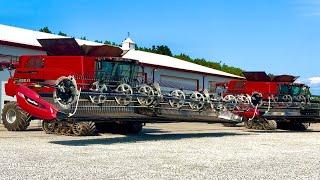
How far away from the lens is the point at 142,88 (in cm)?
1520

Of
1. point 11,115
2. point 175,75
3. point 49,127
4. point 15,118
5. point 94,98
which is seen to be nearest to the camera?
point 94,98

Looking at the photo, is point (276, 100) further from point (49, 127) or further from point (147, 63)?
point (147, 63)

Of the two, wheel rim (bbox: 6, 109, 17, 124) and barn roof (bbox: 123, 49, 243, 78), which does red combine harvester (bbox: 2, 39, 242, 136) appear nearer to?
wheel rim (bbox: 6, 109, 17, 124)

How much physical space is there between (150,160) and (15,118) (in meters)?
9.06

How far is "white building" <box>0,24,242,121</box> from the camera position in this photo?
2398 cm

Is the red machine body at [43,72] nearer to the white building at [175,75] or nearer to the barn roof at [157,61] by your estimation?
the white building at [175,75]

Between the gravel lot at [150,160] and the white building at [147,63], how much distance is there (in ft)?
22.9

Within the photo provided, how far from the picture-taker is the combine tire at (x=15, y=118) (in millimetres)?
17312

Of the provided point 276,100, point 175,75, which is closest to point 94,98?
point 276,100

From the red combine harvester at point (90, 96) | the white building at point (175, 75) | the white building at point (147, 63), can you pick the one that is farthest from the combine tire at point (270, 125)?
the white building at point (175, 75)

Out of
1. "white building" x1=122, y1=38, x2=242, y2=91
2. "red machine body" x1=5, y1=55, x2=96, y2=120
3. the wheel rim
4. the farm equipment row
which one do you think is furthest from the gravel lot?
"white building" x1=122, y1=38, x2=242, y2=91

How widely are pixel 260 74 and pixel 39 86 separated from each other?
12.8 metres

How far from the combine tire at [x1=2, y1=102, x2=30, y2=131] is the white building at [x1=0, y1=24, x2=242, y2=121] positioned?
425cm

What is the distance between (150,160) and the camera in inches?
388
